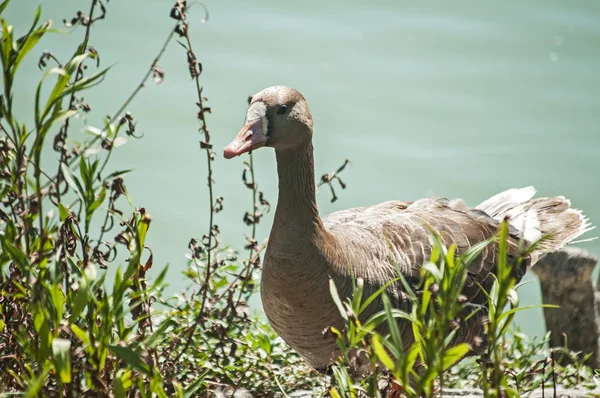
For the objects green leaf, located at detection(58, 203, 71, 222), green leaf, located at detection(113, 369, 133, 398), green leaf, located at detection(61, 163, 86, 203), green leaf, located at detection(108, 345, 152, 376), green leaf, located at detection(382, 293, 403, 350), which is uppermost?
green leaf, located at detection(61, 163, 86, 203)

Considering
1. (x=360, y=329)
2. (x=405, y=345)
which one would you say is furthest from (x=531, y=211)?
(x=360, y=329)

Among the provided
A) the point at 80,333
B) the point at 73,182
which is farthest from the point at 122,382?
the point at 73,182

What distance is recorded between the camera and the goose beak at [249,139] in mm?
3199

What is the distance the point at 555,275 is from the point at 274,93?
121 inches

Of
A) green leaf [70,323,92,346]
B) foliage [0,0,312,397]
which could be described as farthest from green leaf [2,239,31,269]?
green leaf [70,323,92,346]

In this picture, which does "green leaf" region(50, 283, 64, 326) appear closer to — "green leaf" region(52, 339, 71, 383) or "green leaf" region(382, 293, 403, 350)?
"green leaf" region(52, 339, 71, 383)

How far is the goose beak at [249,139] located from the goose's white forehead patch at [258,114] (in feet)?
0.06

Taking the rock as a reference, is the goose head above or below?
above

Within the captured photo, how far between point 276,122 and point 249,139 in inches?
8.4

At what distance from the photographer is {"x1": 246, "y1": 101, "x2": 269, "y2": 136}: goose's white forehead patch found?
11.1 feet

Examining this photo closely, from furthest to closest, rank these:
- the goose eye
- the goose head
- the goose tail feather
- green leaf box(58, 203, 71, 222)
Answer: the goose tail feather → the goose eye → the goose head → green leaf box(58, 203, 71, 222)

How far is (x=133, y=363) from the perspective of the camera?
222cm

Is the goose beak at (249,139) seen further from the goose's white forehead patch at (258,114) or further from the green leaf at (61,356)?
the green leaf at (61,356)

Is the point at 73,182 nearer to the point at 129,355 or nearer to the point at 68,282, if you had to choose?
the point at 68,282
